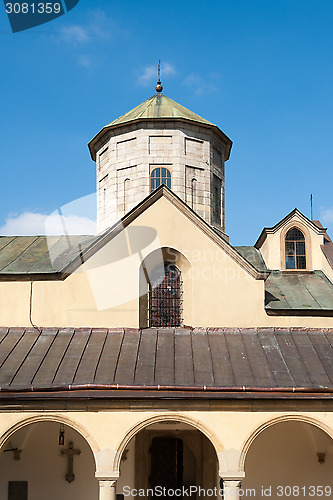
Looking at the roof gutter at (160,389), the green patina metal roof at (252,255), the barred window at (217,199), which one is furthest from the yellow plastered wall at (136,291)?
the barred window at (217,199)

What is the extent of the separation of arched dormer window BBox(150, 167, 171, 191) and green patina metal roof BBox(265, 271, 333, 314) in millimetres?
4772

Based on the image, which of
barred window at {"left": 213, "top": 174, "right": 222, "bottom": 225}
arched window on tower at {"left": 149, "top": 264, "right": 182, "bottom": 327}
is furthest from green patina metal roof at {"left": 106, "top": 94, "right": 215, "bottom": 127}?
arched window on tower at {"left": 149, "top": 264, "right": 182, "bottom": 327}

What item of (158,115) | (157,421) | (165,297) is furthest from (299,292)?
(158,115)

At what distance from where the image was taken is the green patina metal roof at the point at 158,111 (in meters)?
20.5

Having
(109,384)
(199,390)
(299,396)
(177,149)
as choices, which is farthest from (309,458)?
(177,149)

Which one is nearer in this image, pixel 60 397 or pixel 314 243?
pixel 60 397

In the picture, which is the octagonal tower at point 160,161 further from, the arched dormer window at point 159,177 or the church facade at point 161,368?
the church facade at point 161,368

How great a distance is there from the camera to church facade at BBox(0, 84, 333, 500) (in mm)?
13266

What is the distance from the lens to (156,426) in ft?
52.9

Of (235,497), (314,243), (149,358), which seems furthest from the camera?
(314,243)

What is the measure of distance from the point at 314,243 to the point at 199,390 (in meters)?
7.94

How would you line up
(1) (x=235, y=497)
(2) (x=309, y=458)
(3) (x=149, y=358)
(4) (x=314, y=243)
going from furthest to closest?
(4) (x=314, y=243), (2) (x=309, y=458), (3) (x=149, y=358), (1) (x=235, y=497)

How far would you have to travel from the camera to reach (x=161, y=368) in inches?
549

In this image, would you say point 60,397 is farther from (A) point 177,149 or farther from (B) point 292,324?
(A) point 177,149
